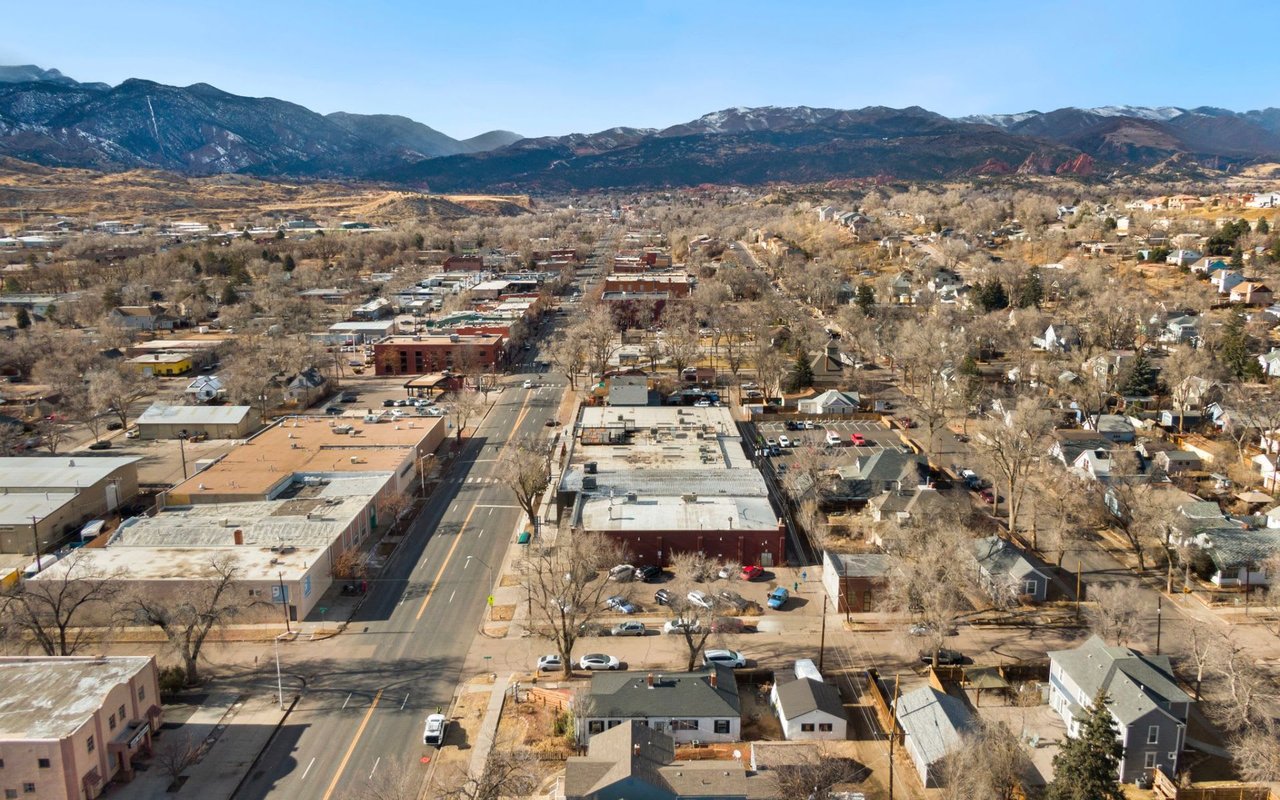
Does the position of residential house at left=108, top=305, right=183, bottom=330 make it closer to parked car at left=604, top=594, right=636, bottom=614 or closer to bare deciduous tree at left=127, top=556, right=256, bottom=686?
bare deciduous tree at left=127, top=556, right=256, bottom=686

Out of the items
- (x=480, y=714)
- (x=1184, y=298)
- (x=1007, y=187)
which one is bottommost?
(x=480, y=714)

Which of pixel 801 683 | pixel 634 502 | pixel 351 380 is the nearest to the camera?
pixel 801 683

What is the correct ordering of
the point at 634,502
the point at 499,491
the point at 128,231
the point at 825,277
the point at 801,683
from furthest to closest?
the point at 128,231, the point at 825,277, the point at 499,491, the point at 634,502, the point at 801,683

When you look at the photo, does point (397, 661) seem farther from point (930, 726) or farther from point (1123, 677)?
point (1123, 677)

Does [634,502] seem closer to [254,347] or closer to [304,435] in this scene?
[304,435]

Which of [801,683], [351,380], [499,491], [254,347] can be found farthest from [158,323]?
[801,683]

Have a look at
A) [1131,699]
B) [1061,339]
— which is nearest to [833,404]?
[1061,339]

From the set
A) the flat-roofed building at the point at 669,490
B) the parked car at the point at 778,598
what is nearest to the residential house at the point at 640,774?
the parked car at the point at 778,598
